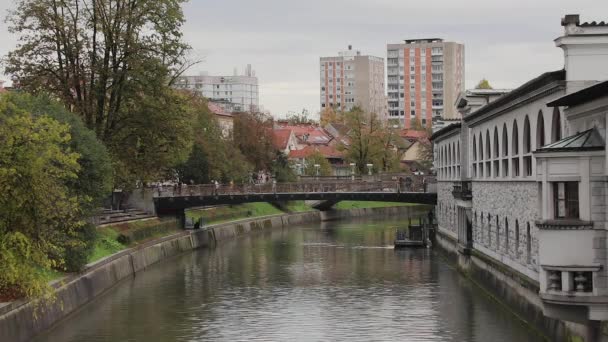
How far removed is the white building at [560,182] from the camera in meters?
22.9

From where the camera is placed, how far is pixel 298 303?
4038cm

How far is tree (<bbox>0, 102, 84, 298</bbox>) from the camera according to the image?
28.6 meters

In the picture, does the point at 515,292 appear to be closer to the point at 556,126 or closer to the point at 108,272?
the point at 556,126

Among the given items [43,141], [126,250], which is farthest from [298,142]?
[43,141]

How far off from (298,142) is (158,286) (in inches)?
4213

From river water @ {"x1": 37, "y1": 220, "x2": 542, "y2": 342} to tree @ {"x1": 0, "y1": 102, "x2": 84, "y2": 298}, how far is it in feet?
11.0

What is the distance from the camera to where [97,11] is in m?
49.5

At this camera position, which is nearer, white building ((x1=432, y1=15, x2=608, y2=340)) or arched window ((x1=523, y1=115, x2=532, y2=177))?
white building ((x1=432, y1=15, x2=608, y2=340))

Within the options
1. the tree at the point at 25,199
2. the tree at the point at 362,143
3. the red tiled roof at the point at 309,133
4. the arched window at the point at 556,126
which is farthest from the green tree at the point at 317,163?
the arched window at the point at 556,126

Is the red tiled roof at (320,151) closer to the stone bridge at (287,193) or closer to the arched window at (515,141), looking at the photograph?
the stone bridge at (287,193)

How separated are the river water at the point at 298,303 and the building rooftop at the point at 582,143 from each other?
834cm

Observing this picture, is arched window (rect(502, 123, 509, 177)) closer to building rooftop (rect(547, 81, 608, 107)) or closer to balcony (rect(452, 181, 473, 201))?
balcony (rect(452, 181, 473, 201))

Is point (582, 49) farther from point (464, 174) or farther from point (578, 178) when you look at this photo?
point (464, 174)

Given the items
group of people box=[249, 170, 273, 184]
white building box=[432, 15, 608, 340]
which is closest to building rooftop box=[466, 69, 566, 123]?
white building box=[432, 15, 608, 340]
